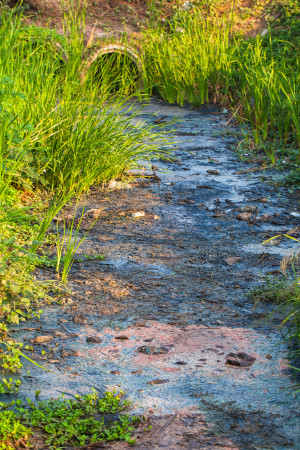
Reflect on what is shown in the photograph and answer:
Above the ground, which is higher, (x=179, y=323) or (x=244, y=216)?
(x=244, y=216)

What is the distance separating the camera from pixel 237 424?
1.72m

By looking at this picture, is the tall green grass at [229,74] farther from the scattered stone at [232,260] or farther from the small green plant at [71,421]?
the small green plant at [71,421]

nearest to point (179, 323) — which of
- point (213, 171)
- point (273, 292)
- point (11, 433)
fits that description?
point (273, 292)

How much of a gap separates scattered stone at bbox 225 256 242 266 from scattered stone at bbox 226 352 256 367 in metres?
0.99

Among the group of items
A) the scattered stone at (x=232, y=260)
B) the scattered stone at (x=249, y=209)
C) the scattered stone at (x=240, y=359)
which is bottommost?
the scattered stone at (x=240, y=359)

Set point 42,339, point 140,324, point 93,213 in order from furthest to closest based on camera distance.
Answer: point 93,213 → point 140,324 → point 42,339

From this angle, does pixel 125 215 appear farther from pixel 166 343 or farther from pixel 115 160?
pixel 166 343

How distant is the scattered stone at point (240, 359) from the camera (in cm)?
206

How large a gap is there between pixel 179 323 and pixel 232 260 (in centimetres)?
83

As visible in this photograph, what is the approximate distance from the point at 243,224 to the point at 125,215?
2.89 ft

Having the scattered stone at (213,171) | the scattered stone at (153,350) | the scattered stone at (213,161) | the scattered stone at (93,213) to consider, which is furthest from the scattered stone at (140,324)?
the scattered stone at (213,161)

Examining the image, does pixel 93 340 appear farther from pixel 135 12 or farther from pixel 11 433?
pixel 135 12

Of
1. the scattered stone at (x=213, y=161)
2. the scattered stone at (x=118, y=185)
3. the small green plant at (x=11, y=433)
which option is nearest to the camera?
the small green plant at (x=11, y=433)

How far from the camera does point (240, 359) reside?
2092mm
